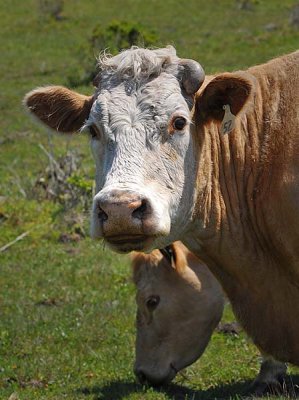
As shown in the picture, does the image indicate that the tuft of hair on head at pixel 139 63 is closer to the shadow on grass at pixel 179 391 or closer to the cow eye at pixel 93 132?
the cow eye at pixel 93 132

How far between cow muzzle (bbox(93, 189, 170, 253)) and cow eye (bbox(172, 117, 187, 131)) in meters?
0.80

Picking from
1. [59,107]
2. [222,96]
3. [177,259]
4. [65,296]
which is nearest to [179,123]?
[222,96]

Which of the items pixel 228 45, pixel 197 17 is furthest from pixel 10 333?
pixel 197 17

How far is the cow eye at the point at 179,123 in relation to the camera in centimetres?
730

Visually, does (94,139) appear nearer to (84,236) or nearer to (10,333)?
(10,333)

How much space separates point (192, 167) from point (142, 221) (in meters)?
1.02

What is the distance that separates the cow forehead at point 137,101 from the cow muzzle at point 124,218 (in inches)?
27.5

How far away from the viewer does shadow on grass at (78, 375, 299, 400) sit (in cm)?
956

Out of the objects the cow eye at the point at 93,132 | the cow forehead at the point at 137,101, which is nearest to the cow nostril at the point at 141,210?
the cow forehead at the point at 137,101

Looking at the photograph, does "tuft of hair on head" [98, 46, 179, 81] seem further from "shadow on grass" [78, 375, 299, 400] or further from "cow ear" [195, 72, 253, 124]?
"shadow on grass" [78, 375, 299, 400]

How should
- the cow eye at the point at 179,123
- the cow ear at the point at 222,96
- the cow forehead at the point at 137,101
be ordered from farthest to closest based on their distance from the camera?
the cow ear at the point at 222,96
the cow eye at the point at 179,123
the cow forehead at the point at 137,101

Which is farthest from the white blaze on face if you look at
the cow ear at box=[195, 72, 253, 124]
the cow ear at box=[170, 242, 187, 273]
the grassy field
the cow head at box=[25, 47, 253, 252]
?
the cow ear at box=[170, 242, 187, 273]

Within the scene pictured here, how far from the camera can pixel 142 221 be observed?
668 centimetres

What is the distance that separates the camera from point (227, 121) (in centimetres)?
756
